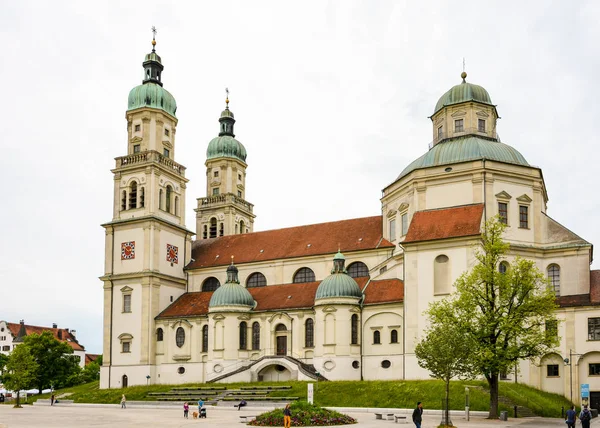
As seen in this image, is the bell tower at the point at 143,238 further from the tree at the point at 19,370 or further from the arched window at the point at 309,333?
the arched window at the point at 309,333

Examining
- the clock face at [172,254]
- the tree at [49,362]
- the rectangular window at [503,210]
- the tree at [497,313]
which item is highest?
the rectangular window at [503,210]

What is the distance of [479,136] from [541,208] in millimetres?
8509

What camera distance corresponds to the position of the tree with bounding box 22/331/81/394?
78.2 meters

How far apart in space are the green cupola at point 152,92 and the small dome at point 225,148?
16270 mm

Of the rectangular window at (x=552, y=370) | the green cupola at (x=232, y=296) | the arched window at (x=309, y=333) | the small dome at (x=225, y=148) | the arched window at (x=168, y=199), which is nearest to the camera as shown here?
the rectangular window at (x=552, y=370)

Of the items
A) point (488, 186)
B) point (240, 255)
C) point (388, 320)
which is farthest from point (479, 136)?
point (240, 255)

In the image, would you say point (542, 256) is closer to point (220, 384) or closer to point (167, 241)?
point (220, 384)

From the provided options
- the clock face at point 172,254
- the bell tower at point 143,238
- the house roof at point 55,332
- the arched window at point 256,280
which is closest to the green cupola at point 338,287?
the arched window at point 256,280

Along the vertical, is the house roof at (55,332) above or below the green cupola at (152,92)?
below

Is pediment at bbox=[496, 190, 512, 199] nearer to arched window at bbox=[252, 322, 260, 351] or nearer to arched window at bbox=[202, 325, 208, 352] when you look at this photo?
arched window at bbox=[252, 322, 260, 351]

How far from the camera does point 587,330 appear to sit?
50844 mm

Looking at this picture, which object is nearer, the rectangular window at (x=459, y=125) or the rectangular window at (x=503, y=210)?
the rectangular window at (x=503, y=210)

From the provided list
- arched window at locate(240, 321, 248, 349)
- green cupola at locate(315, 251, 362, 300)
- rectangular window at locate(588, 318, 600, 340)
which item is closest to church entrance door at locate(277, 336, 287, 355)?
arched window at locate(240, 321, 248, 349)

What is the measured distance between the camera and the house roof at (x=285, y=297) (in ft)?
188
